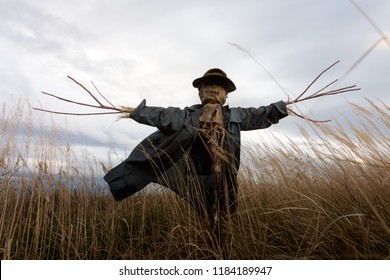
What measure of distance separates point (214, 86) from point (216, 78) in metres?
0.07

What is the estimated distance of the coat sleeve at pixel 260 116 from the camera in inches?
91.4

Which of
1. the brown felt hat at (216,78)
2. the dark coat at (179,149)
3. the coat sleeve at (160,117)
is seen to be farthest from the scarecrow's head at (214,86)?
the coat sleeve at (160,117)

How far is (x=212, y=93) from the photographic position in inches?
95.6

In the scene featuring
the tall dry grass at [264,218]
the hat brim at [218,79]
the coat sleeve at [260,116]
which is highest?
the hat brim at [218,79]

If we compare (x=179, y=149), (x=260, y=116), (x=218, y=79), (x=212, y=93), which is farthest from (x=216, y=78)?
(x=179, y=149)

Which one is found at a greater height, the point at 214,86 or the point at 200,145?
the point at 214,86

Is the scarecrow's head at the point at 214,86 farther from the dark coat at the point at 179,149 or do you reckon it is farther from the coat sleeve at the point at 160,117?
the coat sleeve at the point at 160,117

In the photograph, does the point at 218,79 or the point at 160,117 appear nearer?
the point at 160,117

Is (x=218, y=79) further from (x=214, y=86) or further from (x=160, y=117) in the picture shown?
(x=160, y=117)

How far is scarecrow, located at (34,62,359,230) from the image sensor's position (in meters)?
2.24

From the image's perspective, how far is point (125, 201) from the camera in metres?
3.47

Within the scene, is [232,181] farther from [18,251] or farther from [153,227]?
[18,251]

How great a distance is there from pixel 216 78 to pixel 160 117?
22.0 inches

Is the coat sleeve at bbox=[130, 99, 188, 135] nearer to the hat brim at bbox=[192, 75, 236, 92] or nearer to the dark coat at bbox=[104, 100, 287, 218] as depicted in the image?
the dark coat at bbox=[104, 100, 287, 218]
